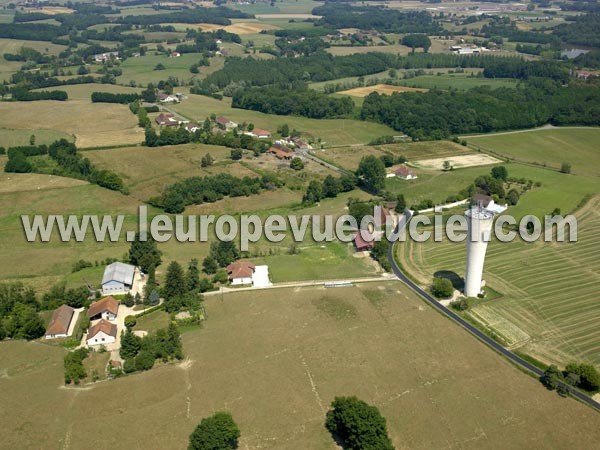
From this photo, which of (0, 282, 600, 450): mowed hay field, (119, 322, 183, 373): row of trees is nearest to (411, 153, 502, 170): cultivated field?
(0, 282, 600, 450): mowed hay field

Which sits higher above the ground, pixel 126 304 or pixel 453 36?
pixel 453 36

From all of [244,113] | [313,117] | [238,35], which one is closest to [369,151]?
[313,117]

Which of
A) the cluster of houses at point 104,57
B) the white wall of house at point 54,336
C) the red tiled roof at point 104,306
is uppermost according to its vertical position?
the cluster of houses at point 104,57

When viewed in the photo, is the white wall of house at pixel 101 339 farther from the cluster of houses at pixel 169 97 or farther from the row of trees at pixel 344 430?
the cluster of houses at pixel 169 97

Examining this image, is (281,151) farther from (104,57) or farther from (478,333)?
(104,57)

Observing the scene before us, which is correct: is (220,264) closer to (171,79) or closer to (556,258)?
(556,258)

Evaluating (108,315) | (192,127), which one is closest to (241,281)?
(108,315)

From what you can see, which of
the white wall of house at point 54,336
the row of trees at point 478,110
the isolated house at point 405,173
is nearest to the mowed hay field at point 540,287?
the isolated house at point 405,173

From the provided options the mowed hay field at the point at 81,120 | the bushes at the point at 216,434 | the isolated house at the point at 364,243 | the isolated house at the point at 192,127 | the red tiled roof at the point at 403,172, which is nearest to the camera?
the bushes at the point at 216,434
